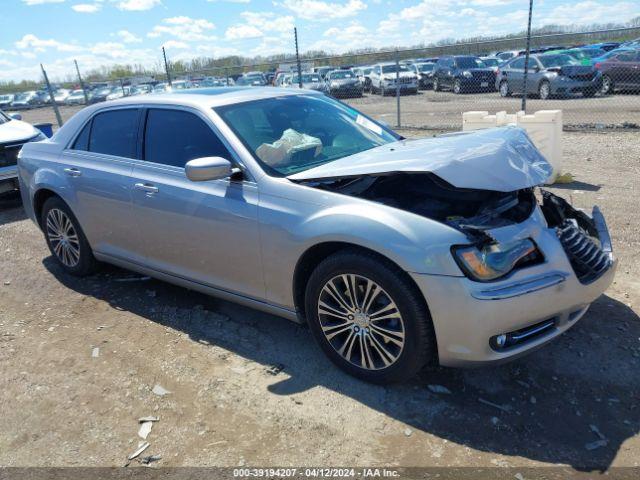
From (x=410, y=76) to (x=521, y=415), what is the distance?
77.4ft

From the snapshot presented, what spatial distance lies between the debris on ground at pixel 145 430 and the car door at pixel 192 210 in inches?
40.1

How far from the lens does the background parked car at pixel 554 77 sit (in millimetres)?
17203

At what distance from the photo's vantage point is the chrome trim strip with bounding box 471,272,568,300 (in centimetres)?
264

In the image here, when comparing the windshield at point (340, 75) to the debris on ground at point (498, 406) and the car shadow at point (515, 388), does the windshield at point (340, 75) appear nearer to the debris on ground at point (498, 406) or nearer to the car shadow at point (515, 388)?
the car shadow at point (515, 388)

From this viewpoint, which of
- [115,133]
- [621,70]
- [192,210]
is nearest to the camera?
[192,210]

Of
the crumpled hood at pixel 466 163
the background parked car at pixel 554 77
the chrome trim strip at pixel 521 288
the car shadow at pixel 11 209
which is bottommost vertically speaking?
the car shadow at pixel 11 209

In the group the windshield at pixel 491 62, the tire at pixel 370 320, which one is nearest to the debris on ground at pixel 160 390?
the tire at pixel 370 320

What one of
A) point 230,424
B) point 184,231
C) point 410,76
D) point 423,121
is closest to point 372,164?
point 184,231

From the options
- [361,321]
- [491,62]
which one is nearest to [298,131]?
[361,321]

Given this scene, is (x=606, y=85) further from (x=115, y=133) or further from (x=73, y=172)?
(x=73, y=172)

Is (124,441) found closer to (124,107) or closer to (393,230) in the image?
(393,230)

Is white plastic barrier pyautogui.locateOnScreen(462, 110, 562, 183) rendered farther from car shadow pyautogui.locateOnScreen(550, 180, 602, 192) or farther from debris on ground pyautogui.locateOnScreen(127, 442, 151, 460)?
debris on ground pyautogui.locateOnScreen(127, 442, 151, 460)

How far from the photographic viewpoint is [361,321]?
A: 10.0 feet

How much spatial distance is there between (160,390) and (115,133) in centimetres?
225
